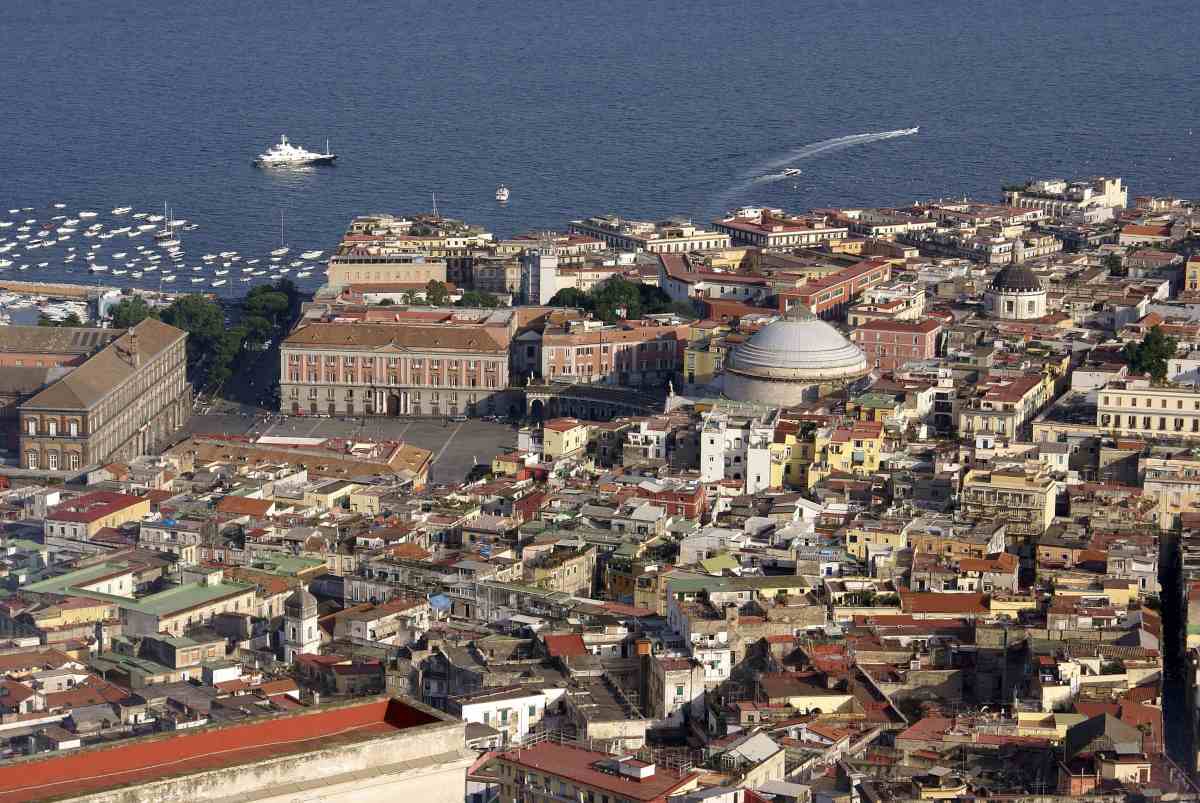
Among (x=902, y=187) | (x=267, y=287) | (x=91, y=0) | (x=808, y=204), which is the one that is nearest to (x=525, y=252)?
(x=267, y=287)

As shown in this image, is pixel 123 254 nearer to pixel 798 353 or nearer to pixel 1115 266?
pixel 1115 266

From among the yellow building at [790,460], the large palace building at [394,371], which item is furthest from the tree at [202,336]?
the yellow building at [790,460]

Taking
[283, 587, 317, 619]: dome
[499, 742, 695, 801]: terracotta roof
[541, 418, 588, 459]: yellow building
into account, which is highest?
[541, 418, 588, 459]: yellow building

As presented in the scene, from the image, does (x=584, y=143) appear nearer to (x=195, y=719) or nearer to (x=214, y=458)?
(x=214, y=458)

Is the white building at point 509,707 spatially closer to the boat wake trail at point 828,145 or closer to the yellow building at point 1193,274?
the yellow building at point 1193,274

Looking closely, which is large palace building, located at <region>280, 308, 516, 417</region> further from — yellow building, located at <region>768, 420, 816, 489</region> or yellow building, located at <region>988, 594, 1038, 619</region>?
yellow building, located at <region>988, 594, 1038, 619</region>

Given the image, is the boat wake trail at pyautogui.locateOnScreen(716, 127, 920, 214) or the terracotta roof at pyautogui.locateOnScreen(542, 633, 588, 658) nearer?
the terracotta roof at pyautogui.locateOnScreen(542, 633, 588, 658)

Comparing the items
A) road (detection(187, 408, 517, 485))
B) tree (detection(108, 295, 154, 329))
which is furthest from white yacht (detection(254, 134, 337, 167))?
road (detection(187, 408, 517, 485))
